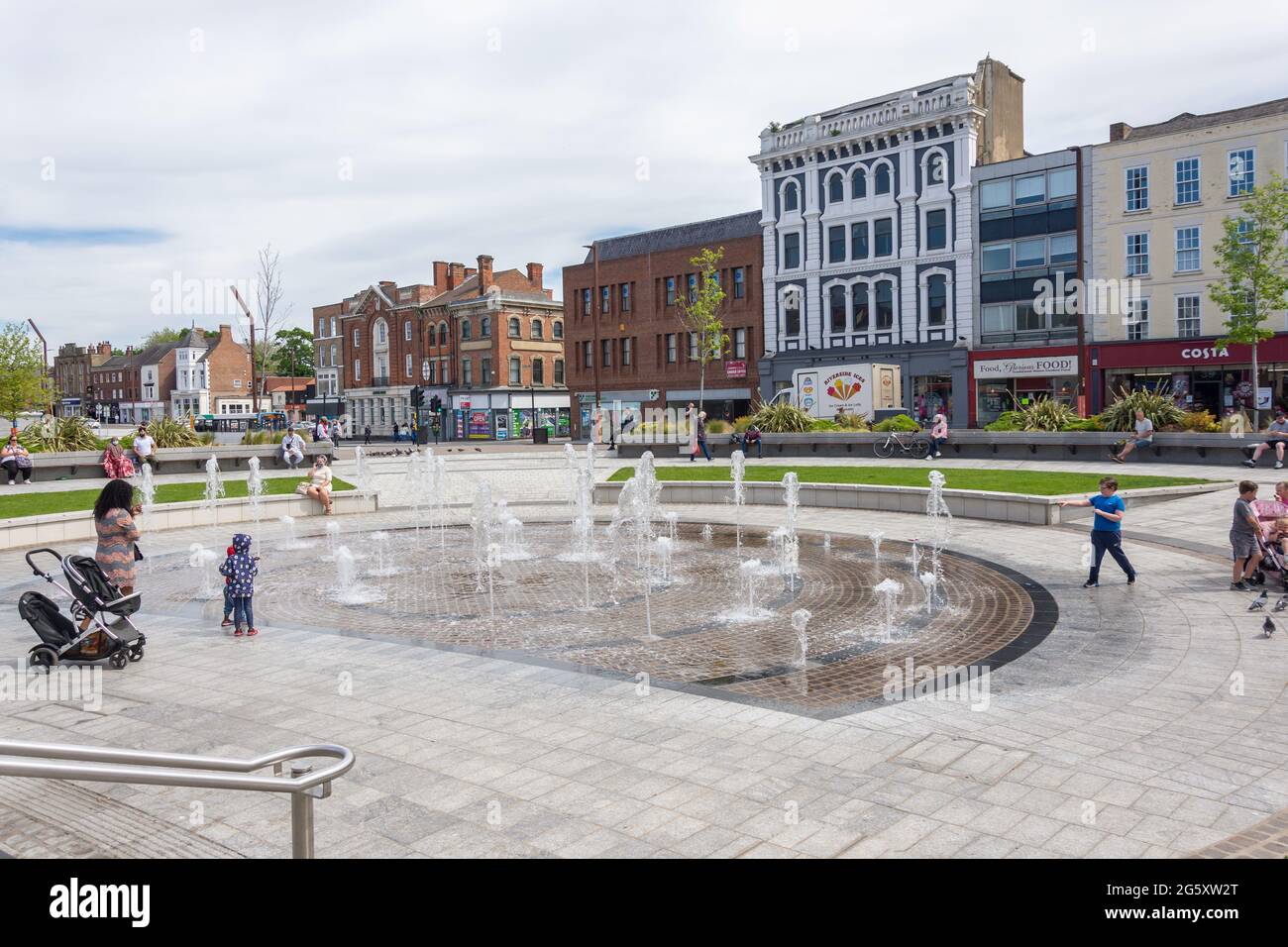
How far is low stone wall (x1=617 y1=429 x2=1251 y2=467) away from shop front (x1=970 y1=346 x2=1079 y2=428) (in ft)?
37.7

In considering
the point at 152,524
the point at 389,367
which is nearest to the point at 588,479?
the point at 152,524

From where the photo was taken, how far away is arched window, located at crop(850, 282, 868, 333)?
4878 cm

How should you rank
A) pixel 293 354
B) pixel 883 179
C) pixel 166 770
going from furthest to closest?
pixel 293 354 → pixel 883 179 → pixel 166 770

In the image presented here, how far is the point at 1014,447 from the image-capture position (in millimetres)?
30094

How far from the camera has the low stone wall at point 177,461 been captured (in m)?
29.9

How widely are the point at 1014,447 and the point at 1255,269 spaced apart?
12187mm

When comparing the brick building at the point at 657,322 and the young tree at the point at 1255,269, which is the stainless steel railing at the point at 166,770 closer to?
the young tree at the point at 1255,269

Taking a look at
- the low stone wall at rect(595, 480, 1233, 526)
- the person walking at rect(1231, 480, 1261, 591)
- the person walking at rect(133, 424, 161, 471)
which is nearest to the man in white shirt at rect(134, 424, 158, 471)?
the person walking at rect(133, 424, 161, 471)

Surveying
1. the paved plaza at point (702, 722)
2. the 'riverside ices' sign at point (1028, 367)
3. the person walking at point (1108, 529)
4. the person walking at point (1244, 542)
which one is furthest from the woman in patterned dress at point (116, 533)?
the 'riverside ices' sign at point (1028, 367)

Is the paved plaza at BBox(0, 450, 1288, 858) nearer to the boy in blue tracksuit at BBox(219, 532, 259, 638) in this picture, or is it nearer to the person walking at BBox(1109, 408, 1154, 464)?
the boy in blue tracksuit at BBox(219, 532, 259, 638)

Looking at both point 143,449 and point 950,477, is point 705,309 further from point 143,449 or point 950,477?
point 143,449

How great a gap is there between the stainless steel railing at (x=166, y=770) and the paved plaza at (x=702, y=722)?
0.95m

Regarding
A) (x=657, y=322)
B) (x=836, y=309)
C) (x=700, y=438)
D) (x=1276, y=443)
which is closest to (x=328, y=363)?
(x=657, y=322)

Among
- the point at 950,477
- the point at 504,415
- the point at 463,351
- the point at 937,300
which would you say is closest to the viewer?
the point at 950,477
